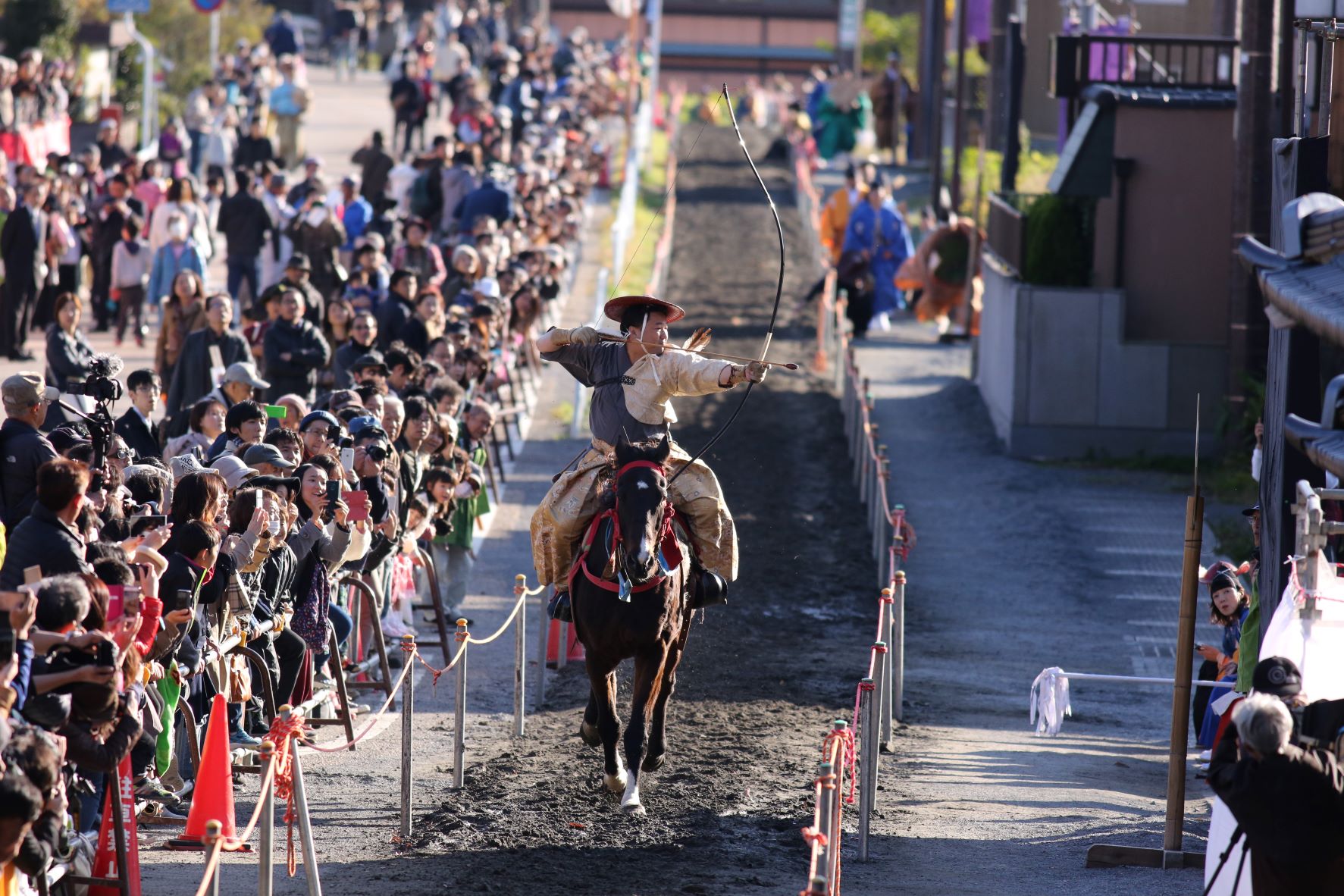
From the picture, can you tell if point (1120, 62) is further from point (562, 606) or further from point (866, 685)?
point (866, 685)

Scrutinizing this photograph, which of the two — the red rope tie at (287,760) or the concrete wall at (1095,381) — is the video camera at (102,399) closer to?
the red rope tie at (287,760)

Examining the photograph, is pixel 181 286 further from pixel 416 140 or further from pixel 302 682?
pixel 416 140

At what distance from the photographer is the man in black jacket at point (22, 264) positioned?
20.4m

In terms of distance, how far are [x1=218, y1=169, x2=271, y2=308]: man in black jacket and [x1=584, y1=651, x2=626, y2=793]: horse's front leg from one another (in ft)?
41.5

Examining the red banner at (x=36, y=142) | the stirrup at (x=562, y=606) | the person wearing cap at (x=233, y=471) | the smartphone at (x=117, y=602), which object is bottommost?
the stirrup at (x=562, y=606)

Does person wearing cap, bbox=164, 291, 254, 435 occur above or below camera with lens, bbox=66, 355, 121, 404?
below

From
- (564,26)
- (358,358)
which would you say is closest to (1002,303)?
(358,358)

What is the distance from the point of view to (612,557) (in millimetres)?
10164

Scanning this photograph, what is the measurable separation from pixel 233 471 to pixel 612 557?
6.80 feet

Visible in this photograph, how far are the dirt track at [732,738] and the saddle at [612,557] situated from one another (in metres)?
1.16

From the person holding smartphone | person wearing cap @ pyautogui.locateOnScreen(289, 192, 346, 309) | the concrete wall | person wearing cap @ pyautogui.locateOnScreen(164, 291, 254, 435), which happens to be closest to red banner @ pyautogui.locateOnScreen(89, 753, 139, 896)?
the person holding smartphone

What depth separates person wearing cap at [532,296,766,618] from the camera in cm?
1058

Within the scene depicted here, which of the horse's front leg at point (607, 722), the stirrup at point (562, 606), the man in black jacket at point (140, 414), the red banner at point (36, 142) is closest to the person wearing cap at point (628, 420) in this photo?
the stirrup at point (562, 606)

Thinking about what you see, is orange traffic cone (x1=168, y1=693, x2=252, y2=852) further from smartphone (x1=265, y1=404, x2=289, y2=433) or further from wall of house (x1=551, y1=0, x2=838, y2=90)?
wall of house (x1=551, y1=0, x2=838, y2=90)
